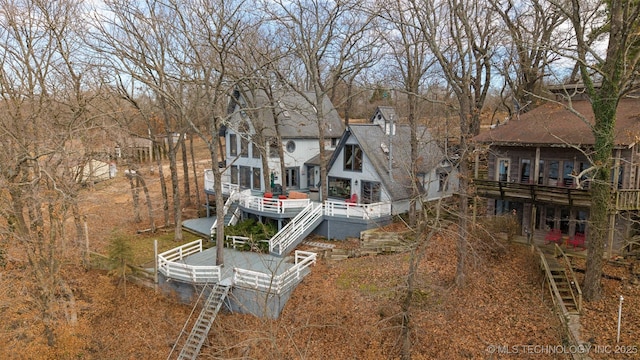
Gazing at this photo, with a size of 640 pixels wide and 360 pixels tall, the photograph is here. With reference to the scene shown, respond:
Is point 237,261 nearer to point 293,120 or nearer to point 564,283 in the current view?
point 293,120

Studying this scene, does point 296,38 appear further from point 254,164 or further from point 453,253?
point 453,253

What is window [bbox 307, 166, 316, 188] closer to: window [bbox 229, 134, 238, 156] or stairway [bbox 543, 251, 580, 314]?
window [bbox 229, 134, 238, 156]

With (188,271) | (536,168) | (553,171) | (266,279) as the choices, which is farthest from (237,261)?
(553,171)

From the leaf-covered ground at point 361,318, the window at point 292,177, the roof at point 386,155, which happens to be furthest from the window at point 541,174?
the window at point 292,177

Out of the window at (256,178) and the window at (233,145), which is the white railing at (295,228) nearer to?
the window at (256,178)

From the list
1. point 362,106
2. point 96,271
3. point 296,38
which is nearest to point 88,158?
point 96,271

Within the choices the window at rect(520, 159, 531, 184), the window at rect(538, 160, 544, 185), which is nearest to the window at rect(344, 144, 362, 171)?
the window at rect(520, 159, 531, 184)
